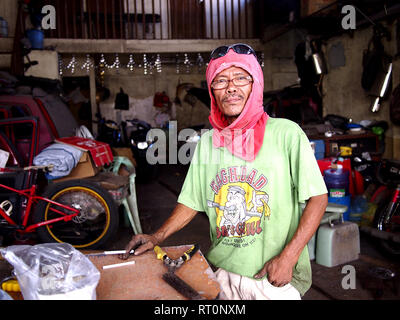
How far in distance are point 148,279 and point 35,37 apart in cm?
754

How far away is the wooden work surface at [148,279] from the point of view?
121cm

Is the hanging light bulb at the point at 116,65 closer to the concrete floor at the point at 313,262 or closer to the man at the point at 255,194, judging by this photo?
the concrete floor at the point at 313,262

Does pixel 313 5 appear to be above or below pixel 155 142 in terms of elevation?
above

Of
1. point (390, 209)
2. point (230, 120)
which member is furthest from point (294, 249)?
point (390, 209)

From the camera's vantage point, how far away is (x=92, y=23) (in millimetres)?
9039

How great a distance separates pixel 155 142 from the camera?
773 cm

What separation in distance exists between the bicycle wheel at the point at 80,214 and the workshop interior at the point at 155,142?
0.01 meters

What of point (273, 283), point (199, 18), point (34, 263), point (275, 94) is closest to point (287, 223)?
point (273, 283)

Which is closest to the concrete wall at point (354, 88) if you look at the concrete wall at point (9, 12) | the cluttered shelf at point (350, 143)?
the cluttered shelf at point (350, 143)

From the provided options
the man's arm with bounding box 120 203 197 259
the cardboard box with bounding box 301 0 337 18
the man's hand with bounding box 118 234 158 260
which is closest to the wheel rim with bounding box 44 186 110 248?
the man's arm with bounding box 120 203 197 259

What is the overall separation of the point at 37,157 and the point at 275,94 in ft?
14.1

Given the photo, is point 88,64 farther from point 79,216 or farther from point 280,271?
point 280,271

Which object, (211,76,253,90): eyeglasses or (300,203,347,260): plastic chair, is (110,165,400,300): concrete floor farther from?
(211,76,253,90): eyeglasses

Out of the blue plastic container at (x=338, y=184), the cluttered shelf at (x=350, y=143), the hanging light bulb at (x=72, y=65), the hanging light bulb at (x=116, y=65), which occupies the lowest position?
the blue plastic container at (x=338, y=184)
